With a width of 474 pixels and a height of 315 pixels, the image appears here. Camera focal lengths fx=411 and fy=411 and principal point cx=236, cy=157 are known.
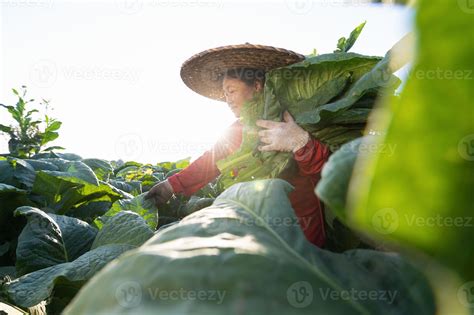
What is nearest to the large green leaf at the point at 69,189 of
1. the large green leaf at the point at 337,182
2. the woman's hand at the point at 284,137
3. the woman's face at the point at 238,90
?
the woman's face at the point at 238,90

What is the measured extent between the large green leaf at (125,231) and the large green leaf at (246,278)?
0.86 metres

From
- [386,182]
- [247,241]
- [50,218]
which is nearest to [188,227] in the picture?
[247,241]

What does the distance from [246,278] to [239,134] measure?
1.46 meters

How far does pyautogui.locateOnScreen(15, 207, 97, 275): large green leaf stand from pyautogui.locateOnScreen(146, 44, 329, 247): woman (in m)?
0.39

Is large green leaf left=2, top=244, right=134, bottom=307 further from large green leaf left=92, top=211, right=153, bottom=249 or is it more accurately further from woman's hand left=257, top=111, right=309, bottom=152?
woman's hand left=257, top=111, right=309, bottom=152

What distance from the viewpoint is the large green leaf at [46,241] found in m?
1.72

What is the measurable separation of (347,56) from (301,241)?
2.70 ft

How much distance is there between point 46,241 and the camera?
1772mm

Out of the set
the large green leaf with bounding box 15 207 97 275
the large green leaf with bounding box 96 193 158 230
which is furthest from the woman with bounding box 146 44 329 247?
the large green leaf with bounding box 15 207 97 275

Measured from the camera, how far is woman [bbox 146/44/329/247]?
1323mm

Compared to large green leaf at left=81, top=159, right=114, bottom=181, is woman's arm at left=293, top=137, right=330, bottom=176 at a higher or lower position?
higher

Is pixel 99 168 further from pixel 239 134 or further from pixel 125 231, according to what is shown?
pixel 125 231

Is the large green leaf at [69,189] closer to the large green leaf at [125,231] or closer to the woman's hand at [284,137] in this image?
the large green leaf at [125,231]

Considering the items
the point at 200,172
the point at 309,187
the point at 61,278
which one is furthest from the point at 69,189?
the point at 309,187
